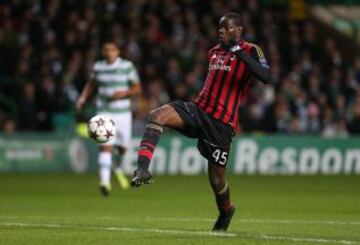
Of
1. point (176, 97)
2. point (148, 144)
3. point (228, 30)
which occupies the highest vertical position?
point (228, 30)

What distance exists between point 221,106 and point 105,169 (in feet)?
17.4

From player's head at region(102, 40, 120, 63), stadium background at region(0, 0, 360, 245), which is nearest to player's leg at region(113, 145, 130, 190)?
stadium background at region(0, 0, 360, 245)

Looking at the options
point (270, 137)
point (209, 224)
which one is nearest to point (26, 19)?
point (270, 137)

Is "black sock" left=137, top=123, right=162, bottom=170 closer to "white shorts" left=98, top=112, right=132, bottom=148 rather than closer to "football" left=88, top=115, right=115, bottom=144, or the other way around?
"football" left=88, top=115, right=115, bottom=144

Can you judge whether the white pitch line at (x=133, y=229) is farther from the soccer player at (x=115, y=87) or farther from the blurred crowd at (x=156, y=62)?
the blurred crowd at (x=156, y=62)

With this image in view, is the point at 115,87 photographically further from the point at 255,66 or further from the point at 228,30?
the point at 255,66

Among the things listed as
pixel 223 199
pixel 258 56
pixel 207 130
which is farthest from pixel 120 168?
pixel 258 56

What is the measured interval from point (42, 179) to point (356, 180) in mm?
6229

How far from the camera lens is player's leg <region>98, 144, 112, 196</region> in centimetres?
1541

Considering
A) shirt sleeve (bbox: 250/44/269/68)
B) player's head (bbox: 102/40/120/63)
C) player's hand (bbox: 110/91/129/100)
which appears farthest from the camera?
player's head (bbox: 102/40/120/63)

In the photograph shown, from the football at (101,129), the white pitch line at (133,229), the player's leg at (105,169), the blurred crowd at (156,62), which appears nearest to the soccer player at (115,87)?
the player's leg at (105,169)

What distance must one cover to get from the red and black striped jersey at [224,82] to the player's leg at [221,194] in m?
0.48

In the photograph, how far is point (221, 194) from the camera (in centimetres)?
1055

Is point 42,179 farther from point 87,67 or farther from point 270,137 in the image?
point 270,137
